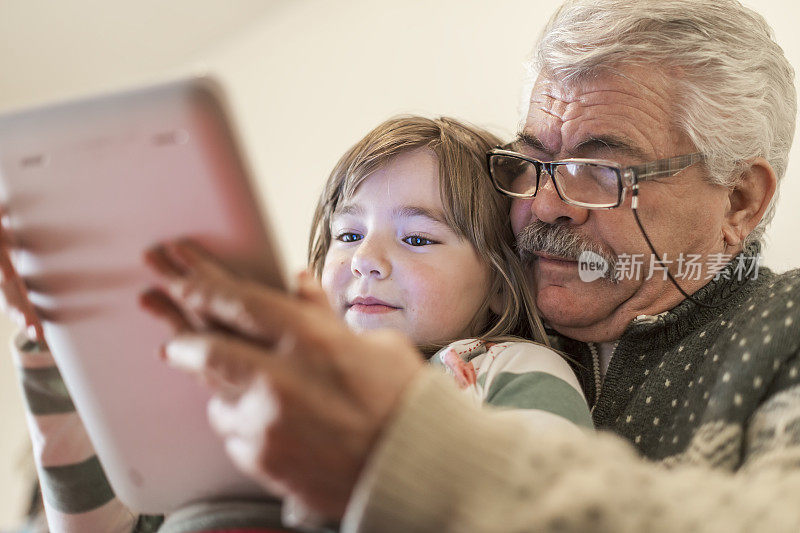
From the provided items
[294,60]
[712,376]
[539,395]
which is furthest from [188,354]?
[294,60]

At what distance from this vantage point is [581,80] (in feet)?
4.75

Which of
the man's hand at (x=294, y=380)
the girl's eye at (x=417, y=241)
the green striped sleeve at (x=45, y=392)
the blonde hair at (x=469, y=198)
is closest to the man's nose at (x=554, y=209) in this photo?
the blonde hair at (x=469, y=198)

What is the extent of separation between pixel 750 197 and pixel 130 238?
4.19ft

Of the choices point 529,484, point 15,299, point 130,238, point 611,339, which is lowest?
point 611,339

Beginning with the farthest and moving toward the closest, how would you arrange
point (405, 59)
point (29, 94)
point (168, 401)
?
point (29, 94), point (405, 59), point (168, 401)

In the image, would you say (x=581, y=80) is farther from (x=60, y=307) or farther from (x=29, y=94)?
(x=29, y=94)

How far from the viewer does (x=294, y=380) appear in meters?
0.62

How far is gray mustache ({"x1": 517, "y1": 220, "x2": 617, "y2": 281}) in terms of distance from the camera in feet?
4.59

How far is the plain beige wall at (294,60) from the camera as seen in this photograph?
8.13 feet

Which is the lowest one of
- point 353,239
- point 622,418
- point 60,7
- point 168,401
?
point 622,418

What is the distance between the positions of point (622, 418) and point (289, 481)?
807 mm

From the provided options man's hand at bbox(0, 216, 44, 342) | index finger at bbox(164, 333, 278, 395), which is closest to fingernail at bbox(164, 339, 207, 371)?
index finger at bbox(164, 333, 278, 395)

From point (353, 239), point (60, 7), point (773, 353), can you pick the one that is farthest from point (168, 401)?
point (60, 7)

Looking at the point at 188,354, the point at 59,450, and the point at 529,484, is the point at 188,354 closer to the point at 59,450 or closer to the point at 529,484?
the point at 529,484
